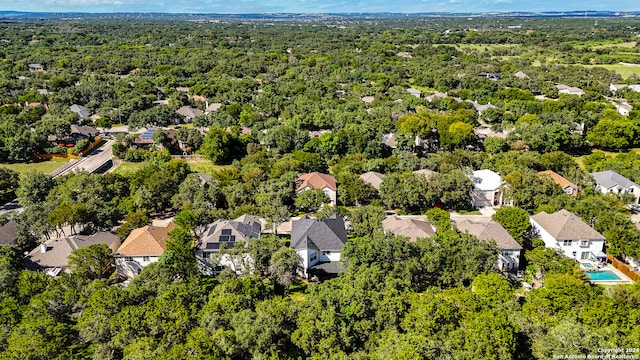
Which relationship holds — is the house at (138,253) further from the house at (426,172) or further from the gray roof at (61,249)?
the house at (426,172)

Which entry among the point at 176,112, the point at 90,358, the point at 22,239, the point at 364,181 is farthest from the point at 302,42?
the point at 90,358

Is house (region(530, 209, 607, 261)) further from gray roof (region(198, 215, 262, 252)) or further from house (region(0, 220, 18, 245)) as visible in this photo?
house (region(0, 220, 18, 245))

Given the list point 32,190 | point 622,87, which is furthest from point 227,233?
point 622,87

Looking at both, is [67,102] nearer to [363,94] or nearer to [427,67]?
[363,94]

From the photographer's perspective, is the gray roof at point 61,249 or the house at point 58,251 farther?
the gray roof at point 61,249

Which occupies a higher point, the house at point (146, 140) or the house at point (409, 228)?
the house at point (146, 140)

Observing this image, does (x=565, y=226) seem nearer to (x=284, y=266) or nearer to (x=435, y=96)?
(x=284, y=266)

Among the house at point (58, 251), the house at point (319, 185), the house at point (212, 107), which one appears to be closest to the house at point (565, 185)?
the house at point (319, 185)
